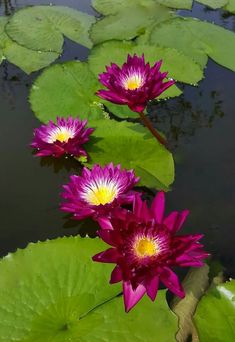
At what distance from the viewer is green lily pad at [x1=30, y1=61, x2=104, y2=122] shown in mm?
2967

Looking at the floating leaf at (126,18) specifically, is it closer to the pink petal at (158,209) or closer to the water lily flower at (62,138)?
the water lily flower at (62,138)

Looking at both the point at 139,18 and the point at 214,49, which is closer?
the point at 214,49

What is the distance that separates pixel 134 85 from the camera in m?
2.45

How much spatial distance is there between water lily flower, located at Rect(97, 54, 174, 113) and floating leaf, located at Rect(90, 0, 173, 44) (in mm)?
1457

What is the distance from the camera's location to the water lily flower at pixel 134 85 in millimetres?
2334

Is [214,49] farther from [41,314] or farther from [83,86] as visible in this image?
[41,314]

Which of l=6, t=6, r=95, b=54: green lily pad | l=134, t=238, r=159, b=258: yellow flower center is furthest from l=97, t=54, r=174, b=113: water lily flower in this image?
l=6, t=6, r=95, b=54: green lily pad

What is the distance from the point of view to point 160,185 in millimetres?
2449

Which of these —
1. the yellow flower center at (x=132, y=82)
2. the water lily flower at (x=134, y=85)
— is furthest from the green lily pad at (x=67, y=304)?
the yellow flower center at (x=132, y=82)

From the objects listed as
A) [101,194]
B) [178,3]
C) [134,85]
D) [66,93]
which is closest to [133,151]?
[134,85]

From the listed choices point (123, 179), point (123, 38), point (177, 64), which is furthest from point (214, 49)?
point (123, 179)

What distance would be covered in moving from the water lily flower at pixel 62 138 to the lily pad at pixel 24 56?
3.23 ft

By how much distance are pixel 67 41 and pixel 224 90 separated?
147cm

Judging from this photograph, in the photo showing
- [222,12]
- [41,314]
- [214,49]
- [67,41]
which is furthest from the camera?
[222,12]
